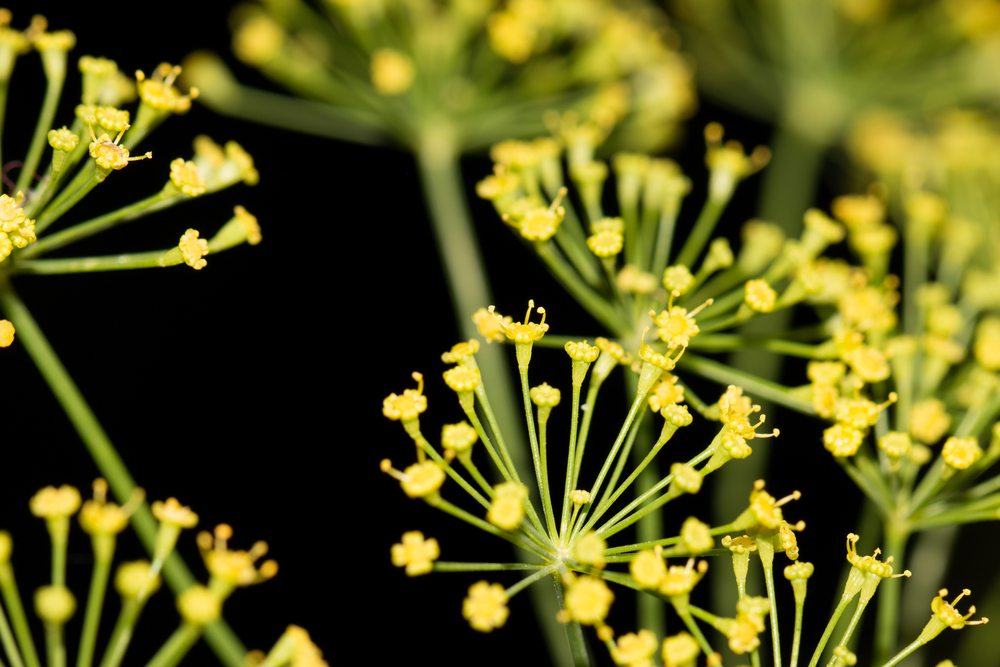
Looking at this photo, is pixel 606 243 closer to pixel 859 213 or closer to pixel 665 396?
pixel 665 396

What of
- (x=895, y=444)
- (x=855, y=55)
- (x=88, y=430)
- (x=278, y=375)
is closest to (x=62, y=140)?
(x=88, y=430)

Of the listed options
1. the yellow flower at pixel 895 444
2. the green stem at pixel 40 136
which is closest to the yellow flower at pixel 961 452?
the yellow flower at pixel 895 444

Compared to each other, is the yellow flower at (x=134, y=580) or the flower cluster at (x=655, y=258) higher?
the flower cluster at (x=655, y=258)

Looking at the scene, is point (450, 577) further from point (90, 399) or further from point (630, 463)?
point (90, 399)

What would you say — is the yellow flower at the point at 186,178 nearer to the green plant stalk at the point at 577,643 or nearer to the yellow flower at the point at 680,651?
the green plant stalk at the point at 577,643

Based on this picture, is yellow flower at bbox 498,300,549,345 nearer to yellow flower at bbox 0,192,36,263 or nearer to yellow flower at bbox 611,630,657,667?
yellow flower at bbox 611,630,657,667

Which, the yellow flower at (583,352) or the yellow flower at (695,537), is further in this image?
the yellow flower at (583,352)
